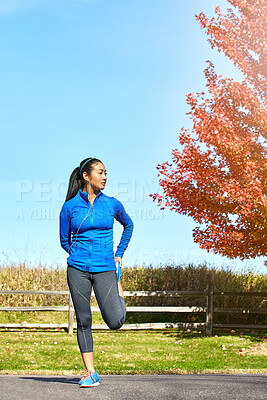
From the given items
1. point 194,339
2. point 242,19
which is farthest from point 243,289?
point 242,19

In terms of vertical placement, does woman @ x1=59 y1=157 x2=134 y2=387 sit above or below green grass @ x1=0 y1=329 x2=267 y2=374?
above

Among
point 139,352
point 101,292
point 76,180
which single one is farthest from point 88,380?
point 139,352

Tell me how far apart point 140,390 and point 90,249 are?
1631 mm

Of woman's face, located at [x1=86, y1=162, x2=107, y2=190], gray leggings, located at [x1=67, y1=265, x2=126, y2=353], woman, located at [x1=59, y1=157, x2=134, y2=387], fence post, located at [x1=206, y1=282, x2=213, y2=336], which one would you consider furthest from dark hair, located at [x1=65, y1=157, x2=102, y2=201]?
fence post, located at [x1=206, y1=282, x2=213, y2=336]

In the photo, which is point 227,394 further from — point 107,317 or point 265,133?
point 265,133

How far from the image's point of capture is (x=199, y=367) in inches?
397

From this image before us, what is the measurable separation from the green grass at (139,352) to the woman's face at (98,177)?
4770 mm

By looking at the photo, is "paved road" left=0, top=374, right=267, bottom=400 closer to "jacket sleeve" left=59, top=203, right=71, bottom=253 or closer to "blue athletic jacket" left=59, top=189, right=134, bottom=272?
"blue athletic jacket" left=59, top=189, right=134, bottom=272

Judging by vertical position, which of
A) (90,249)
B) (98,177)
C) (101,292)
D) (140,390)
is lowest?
(140,390)

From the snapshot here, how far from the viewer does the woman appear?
4.86m

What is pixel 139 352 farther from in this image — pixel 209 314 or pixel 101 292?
pixel 101 292

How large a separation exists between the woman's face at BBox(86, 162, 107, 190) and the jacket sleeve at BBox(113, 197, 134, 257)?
30cm

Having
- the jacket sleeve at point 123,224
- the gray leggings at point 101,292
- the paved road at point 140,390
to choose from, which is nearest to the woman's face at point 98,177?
the jacket sleeve at point 123,224

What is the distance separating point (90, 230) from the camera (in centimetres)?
489
